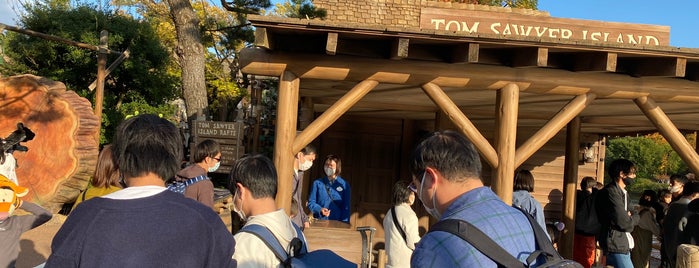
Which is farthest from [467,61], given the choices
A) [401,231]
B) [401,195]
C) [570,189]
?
[570,189]

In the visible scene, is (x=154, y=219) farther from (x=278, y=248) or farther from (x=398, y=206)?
(x=398, y=206)

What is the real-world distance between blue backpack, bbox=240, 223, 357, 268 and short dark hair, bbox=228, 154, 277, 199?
0.18 meters

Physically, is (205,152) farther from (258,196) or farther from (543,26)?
(543,26)

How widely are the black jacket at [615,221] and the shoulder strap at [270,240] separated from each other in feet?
15.1

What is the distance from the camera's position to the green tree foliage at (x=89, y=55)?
49.6 feet

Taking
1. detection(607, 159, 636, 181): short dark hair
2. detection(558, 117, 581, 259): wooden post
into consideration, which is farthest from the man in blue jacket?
detection(558, 117, 581, 259): wooden post

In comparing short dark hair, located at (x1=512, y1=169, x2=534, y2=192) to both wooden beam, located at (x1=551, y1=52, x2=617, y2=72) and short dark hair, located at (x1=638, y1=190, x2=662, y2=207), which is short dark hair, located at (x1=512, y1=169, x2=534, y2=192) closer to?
wooden beam, located at (x1=551, y1=52, x2=617, y2=72)

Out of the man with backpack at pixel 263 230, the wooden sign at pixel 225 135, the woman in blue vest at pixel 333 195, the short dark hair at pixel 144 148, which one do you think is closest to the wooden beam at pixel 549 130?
the woman in blue vest at pixel 333 195

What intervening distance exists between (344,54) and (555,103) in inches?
129

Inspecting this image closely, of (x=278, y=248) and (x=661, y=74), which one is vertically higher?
(x=661, y=74)

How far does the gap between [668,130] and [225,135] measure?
8.26 meters

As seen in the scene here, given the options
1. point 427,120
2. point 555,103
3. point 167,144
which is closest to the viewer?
point 167,144

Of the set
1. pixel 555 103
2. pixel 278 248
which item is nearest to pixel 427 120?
pixel 555 103

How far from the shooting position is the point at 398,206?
19.0 feet
